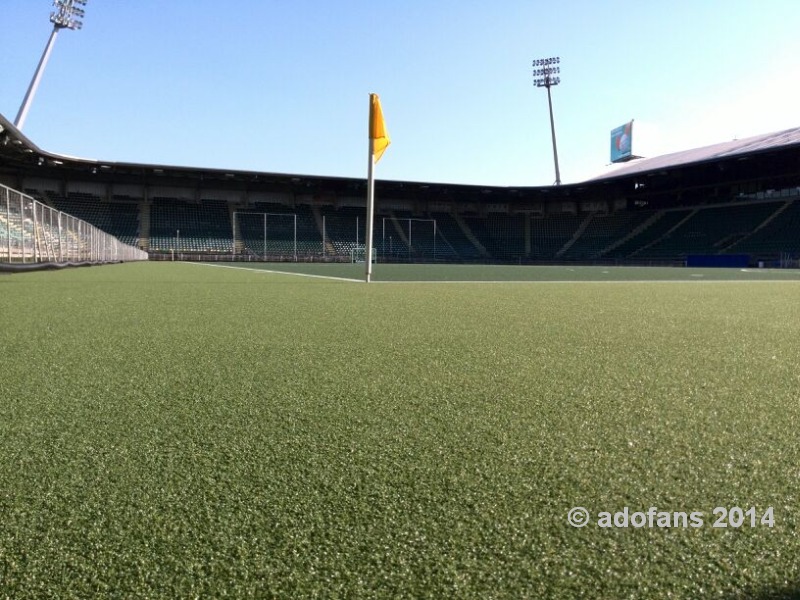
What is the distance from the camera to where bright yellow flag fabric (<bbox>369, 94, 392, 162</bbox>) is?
7.83 metres

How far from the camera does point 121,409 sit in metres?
1.43

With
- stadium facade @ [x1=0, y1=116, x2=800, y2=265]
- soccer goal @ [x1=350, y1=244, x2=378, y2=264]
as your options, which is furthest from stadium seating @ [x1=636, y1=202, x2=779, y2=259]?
soccer goal @ [x1=350, y1=244, x2=378, y2=264]

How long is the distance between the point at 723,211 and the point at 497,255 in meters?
15.0

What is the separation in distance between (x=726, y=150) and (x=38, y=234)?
37130 millimetres

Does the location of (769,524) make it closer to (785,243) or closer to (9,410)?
(9,410)

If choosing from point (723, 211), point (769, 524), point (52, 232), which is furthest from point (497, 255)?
point (769, 524)

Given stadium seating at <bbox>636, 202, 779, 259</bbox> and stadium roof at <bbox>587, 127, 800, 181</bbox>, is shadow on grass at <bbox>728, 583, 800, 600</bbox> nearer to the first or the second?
stadium roof at <bbox>587, 127, 800, 181</bbox>

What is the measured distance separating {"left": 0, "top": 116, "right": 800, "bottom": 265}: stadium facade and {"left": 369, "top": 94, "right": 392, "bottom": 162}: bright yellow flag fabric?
27.0 m

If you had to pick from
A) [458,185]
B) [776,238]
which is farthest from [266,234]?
[776,238]

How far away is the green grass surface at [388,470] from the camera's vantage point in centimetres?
73

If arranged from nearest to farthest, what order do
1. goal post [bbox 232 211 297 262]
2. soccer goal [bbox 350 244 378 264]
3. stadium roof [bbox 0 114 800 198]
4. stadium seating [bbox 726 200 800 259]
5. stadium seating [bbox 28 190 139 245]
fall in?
stadium seating [bbox 726 200 800 259] → stadium roof [bbox 0 114 800 198] → stadium seating [bbox 28 190 139 245] → soccer goal [bbox 350 244 378 264] → goal post [bbox 232 211 297 262]

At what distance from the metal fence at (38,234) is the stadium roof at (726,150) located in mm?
31733

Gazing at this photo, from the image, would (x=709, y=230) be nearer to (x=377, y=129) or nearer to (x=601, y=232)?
(x=601, y=232)

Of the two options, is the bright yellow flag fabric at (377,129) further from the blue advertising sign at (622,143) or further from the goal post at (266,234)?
the blue advertising sign at (622,143)
